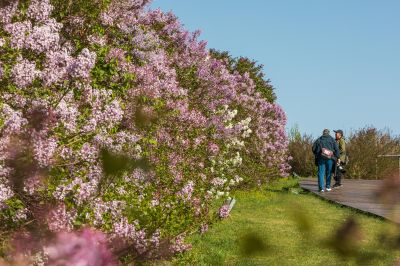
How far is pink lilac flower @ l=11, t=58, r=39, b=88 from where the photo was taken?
631 centimetres

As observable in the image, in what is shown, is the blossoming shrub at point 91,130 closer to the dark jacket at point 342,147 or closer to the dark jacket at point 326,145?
the dark jacket at point 326,145

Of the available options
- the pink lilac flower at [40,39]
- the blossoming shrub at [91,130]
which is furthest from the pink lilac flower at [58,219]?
the pink lilac flower at [40,39]

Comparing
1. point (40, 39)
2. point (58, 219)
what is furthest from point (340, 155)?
point (58, 219)

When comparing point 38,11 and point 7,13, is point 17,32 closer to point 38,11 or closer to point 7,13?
point 7,13

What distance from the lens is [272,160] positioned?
28844 mm

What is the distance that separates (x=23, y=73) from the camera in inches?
249

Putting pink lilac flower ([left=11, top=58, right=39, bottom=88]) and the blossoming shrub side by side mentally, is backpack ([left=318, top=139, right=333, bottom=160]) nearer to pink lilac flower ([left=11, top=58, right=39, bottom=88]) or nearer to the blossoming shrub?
the blossoming shrub

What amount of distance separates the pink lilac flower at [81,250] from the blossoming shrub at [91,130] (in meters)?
0.14

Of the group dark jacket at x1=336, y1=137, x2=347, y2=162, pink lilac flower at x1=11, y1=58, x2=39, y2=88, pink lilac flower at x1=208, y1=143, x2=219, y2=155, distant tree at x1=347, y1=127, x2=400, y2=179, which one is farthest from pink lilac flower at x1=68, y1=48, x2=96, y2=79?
distant tree at x1=347, y1=127, x2=400, y2=179

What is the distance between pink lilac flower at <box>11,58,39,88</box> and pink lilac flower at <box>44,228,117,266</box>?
206 inches

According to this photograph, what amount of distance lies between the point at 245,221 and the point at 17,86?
9.18 metres

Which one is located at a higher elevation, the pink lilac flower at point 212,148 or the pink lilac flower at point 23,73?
the pink lilac flower at point 23,73

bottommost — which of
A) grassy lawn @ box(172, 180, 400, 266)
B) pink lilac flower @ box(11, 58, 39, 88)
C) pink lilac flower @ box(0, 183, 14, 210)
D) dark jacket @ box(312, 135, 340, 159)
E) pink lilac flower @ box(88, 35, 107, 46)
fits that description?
grassy lawn @ box(172, 180, 400, 266)

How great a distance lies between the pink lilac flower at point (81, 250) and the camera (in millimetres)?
1222
